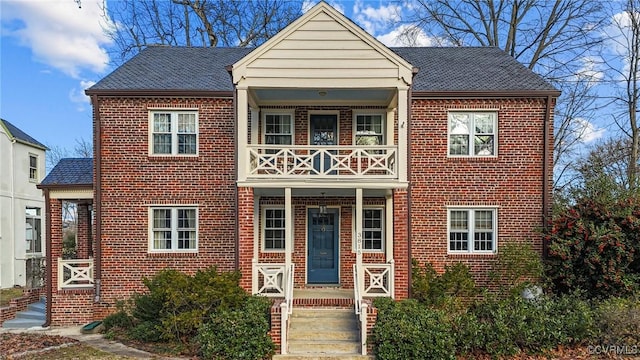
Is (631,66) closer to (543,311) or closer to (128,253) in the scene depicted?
(543,311)

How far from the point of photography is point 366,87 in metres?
10.7

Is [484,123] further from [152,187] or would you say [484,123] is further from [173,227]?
[152,187]

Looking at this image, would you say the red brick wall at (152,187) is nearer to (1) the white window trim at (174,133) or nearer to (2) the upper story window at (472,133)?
(1) the white window trim at (174,133)

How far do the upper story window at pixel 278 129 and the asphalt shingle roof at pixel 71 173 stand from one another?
18.5ft

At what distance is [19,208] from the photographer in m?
19.7

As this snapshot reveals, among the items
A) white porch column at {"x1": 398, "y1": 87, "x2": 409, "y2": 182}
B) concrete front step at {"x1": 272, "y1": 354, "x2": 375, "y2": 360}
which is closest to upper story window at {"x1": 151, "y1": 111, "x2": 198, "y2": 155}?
white porch column at {"x1": 398, "y1": 87, "x2": 409, "y2": 182}

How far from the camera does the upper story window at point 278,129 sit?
1289 cm

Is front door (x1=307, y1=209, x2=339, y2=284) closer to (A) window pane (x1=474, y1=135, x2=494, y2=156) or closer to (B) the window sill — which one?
(B) the window sill

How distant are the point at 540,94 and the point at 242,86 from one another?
876 centimetres

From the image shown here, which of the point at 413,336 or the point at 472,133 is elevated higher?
the point at 472,133

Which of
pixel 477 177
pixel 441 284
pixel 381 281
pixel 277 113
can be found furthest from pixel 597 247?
pixel 277 113

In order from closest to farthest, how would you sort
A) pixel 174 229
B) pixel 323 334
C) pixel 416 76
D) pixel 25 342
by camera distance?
1. pixel 323 334
2. pixel 25 342
3. pixel 174 229
4. pixel 416 76

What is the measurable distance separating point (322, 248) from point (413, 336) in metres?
5.10


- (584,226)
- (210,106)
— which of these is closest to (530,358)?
(584,226)
